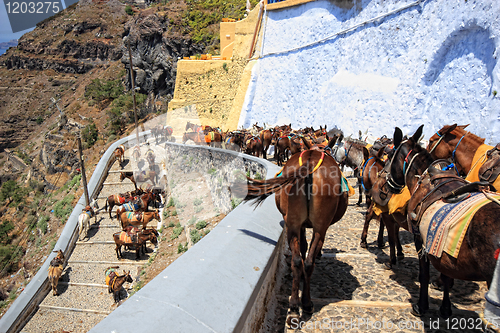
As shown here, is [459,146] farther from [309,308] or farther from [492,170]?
[309,308]

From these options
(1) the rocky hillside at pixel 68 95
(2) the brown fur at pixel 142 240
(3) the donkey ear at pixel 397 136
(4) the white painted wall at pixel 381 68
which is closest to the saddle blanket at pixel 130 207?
(2) the brown fur at pixel 142 240

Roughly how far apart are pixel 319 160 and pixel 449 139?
3.13 metres

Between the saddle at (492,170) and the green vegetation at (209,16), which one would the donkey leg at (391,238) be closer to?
the saddle at (492,170)

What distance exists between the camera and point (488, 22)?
A: 1015cm

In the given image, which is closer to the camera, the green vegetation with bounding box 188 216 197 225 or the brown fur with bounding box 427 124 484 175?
the brown fur with bounding box 427 124 484 175

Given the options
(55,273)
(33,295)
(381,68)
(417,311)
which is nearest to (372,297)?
(417,311)

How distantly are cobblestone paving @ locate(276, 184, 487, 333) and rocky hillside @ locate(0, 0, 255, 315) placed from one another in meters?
20.1

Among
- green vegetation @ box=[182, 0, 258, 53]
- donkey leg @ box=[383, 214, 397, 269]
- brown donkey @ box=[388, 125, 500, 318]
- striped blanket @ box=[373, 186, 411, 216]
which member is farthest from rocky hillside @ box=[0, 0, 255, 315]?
brown donkey @ box=[388, 125, 500, 318]

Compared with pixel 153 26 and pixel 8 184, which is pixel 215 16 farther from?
pixel 8 184

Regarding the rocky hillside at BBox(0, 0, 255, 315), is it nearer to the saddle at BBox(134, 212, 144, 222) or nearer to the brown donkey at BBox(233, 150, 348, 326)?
the saddle at BBox(134, 212, 144, 222)

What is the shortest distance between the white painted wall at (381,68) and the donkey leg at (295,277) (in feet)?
30.6

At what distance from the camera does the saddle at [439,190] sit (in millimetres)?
2551

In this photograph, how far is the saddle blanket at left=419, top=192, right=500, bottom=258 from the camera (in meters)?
2.30

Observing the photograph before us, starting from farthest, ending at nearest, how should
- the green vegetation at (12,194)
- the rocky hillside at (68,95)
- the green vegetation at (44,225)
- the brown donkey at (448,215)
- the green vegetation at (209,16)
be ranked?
the green vegetation at (209,16)
the green vegetation at (12,194)
the rocky hillside at (68,95)
the green vegetation at (44,225)
the brown donkey at (448,215)
